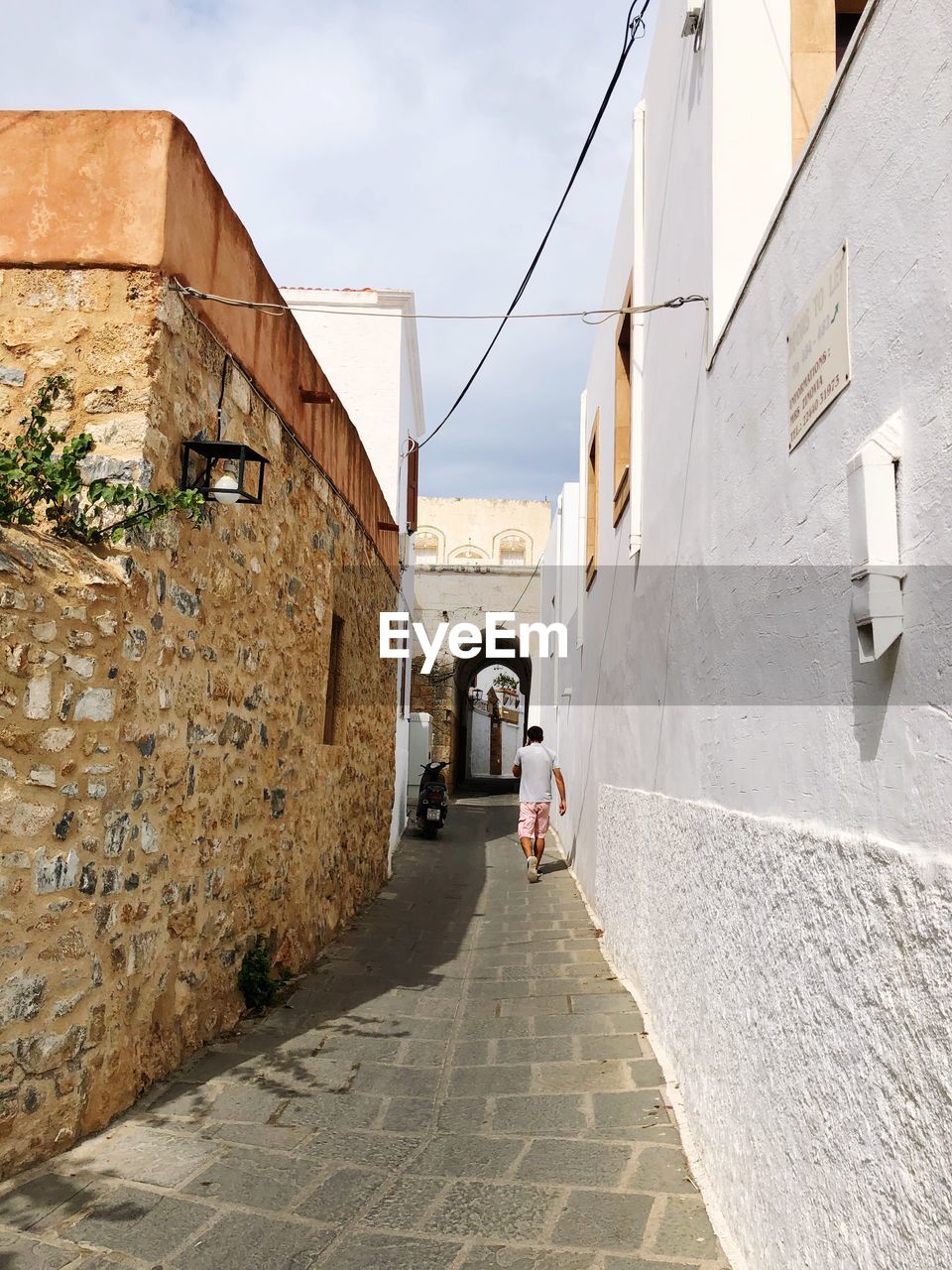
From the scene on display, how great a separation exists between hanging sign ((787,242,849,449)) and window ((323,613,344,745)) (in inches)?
182

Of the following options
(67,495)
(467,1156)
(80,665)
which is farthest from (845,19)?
(467,1156)

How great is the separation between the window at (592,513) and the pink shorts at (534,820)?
214 centimetres

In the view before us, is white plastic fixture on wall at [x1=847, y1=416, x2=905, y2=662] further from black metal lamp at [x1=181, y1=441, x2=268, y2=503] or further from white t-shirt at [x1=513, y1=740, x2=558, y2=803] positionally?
white t-shirt at [x1=513, y1=740, x2=558, y2=803]

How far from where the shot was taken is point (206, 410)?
4.16m

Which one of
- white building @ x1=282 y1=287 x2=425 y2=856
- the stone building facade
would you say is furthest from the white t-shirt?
the stone building facade

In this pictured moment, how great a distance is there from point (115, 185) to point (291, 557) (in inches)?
85.3

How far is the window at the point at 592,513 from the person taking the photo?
9.20m

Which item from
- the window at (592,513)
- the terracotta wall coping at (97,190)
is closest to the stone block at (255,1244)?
the terracotta wall coping at (97,190)

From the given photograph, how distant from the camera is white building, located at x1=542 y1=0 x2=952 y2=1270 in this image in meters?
1.74

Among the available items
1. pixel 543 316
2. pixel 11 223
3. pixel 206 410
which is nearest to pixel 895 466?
pixel 206 410

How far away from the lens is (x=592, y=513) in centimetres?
962

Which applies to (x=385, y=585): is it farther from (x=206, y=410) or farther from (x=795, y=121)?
(x=795, y=121)

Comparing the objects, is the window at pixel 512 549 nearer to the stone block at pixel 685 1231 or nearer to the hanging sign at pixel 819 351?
the stone block at pixel 685 1231

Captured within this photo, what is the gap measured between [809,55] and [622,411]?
3.22 metres
